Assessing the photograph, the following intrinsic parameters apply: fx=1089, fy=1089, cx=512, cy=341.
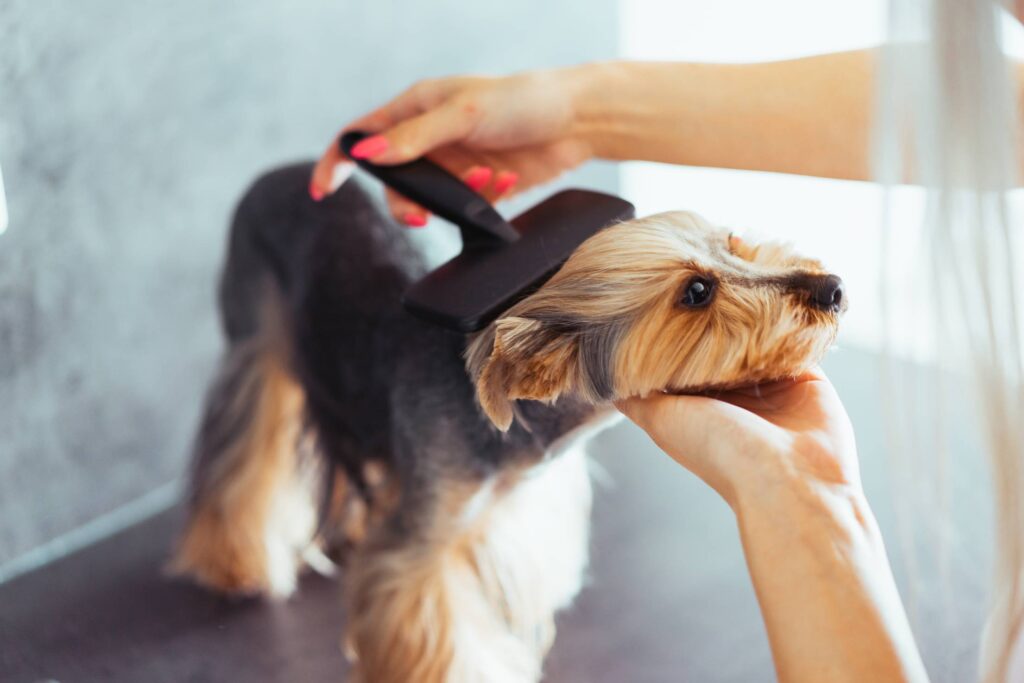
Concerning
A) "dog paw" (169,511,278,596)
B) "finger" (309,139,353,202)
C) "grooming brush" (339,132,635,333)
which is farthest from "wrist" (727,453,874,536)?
"dog paw" (169,511,278,596)

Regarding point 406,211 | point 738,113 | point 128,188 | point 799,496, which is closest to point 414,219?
point 406,211

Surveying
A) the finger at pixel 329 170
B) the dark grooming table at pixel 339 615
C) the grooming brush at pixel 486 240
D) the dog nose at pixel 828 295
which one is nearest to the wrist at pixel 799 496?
the dog nose at pixel 828 295

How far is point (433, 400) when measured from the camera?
1.02 meters

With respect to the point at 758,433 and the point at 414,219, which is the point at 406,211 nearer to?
the point at 414,219

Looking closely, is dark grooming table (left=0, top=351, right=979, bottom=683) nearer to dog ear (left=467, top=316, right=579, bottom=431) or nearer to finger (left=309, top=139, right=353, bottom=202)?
dog ear (left=467, top=316, right=579, bottom=431)

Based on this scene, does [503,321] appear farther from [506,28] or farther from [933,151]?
[506,28]

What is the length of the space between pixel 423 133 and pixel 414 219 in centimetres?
10

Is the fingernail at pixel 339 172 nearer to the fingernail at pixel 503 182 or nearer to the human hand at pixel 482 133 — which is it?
the human hand at pixel 482 133

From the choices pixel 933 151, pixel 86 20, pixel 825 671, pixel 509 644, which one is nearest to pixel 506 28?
pixel 86 20

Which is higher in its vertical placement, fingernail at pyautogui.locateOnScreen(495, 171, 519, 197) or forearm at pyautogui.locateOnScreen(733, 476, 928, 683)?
fingernail at pyautogui.locateOnScreen(495, 171, 519, 197)

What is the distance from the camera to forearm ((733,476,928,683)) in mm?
608

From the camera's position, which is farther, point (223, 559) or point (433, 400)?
point (223, 559)

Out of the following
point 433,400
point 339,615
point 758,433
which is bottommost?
point 339,615

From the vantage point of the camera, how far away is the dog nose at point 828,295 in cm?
72
